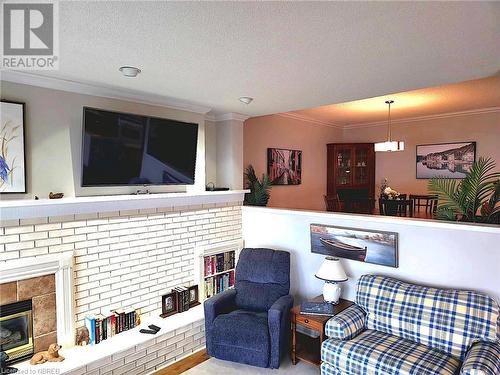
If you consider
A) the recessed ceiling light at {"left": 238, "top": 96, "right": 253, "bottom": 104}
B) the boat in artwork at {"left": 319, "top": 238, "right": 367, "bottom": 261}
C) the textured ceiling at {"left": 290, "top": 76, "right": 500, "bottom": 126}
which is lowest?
the boat in artwork at {"left": 319, "top": 238, "right": 367, "bottom": 261}

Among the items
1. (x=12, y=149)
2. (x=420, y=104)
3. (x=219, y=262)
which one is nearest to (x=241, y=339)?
(x=219, y=262)

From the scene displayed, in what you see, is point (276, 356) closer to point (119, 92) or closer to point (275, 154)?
point (119, 92)

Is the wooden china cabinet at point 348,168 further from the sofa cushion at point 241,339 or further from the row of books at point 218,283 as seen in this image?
the sofa cushion at point 241,339

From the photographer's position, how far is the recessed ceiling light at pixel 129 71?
235cm

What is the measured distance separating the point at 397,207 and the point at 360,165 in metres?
1.98

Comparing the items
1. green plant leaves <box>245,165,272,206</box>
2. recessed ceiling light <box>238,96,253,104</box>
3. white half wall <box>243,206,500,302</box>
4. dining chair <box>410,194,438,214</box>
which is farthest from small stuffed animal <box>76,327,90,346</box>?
dining chair <box>410,194,438,214</box>

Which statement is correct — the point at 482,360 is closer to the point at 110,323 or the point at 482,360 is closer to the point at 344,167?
the point at 110,323

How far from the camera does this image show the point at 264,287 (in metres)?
3.31

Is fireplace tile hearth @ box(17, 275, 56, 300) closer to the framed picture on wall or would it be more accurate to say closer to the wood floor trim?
the wood floor trim

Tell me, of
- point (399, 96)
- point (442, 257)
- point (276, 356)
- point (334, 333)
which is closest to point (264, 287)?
point (276, 356)

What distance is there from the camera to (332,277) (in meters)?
2.98

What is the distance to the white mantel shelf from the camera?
7.87 feet

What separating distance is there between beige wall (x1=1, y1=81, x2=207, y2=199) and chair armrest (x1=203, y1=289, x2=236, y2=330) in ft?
4.89

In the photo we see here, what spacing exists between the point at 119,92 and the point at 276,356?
9.15 feet
